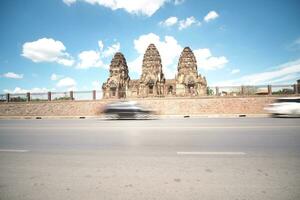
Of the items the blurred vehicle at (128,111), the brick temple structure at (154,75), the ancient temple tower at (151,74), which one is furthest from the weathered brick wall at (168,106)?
the ancient temple tower at (151,74)

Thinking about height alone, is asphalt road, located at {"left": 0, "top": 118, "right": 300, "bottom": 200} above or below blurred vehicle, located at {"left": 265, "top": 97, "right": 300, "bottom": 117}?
below

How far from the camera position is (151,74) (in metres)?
50.4

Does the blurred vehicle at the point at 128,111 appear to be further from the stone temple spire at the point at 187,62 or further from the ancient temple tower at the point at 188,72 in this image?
the stone temple spire at the point at 187,62

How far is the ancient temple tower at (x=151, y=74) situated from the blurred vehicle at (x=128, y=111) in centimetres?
3339

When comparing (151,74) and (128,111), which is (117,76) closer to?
(151,74)

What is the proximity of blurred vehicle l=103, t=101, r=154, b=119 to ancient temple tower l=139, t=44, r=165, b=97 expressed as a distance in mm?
33386

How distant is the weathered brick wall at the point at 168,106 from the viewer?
904 inches

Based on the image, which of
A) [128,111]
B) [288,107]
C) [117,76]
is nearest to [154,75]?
[117,76]

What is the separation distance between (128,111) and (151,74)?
1386 inches

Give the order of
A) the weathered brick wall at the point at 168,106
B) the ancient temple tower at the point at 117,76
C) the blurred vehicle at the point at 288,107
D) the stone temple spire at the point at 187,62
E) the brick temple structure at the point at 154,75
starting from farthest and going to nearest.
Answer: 1. the ancient temple tower at the point at 117,76
2. the stone temple spire at the point at 187,62
3. the brick temple structure at the point at 154,75
4. the weathered brick wall at the point at 168,106
5. the blurred vehicle at the point at 288,107

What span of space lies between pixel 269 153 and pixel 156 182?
10.7ft

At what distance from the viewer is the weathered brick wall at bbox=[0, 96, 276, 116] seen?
75.4 ft

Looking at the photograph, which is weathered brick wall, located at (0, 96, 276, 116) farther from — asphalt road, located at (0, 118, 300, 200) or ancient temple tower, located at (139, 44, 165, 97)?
ancient temple tower, located at (139, 44, 165, 97)

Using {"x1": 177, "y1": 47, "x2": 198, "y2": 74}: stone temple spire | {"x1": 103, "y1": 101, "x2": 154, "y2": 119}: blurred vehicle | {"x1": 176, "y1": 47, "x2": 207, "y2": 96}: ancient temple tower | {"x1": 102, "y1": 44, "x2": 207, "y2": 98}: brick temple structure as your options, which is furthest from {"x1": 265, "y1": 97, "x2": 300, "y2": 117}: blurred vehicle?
{"x1": 177, "y1": 47, "x2": 198, "y2": 74}: stone temple spire
